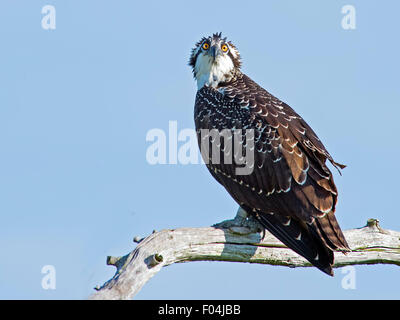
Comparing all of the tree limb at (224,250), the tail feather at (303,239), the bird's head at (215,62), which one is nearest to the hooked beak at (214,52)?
the bird's head at (215,62)

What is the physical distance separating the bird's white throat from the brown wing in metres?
1.22

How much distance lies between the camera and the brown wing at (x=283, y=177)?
390 inches

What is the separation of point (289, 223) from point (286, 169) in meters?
0.84

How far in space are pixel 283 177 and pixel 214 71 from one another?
3.33m

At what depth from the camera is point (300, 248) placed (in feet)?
32.2

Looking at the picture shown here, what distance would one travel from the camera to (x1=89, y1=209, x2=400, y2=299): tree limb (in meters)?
8.88

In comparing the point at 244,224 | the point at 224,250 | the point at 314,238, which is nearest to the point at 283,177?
the point at 244,224

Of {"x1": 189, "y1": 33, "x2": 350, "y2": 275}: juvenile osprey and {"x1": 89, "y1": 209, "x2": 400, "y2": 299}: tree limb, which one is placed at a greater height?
{"x1": 189, "y1": 33, "x2": 350, "y2": 275}: juvenile osprey

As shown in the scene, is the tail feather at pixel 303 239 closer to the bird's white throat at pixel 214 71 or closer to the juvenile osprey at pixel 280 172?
the juvenile osprey at pixel 280 172

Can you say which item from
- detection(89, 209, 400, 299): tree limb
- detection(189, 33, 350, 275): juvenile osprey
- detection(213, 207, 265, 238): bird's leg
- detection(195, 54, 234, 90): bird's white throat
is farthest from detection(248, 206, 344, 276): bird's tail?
detection(195, 54, 234, 90): bird's white throat

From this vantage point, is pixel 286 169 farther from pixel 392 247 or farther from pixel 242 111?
pixel 392 247

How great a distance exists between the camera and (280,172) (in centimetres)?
1042

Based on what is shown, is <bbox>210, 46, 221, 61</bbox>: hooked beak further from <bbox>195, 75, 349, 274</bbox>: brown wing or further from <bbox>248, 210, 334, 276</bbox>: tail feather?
<bbox>248, 210, 334, 276</bbox>: tail feather
